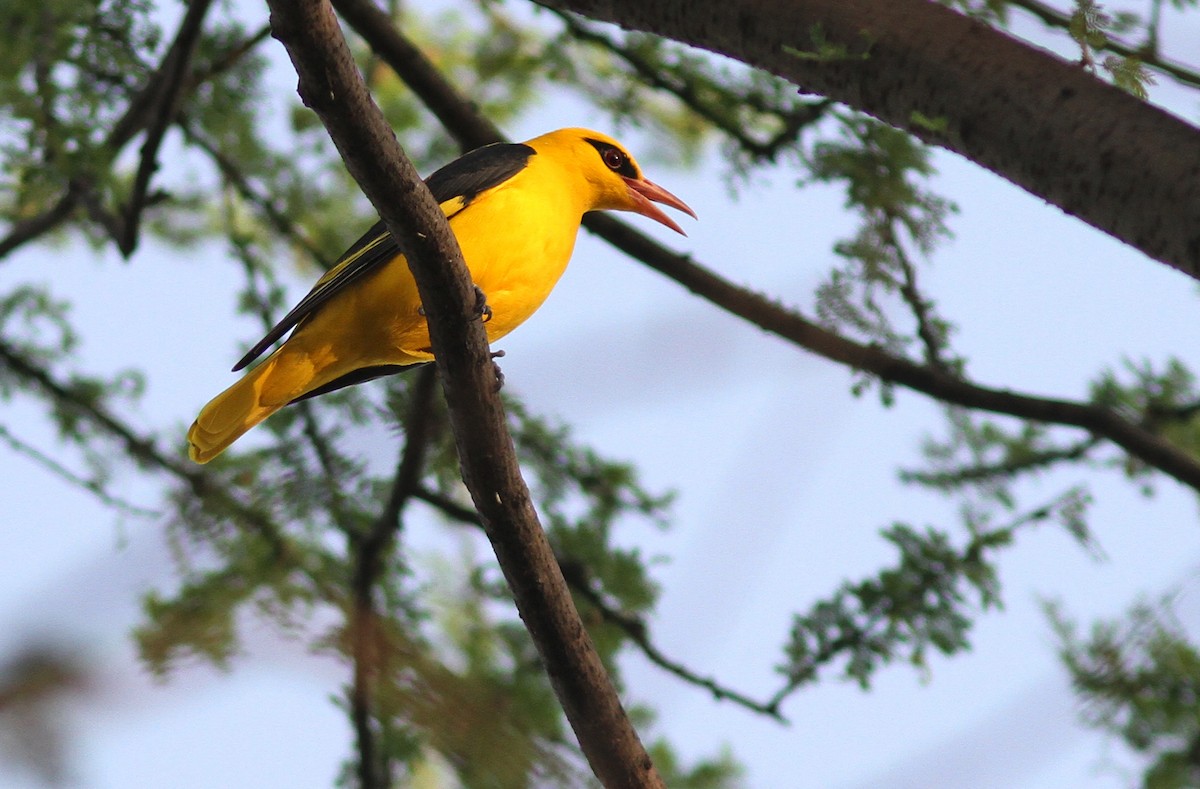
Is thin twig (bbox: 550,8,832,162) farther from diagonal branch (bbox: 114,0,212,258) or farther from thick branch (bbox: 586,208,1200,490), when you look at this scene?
diagonal branch (bbox: 114,0,212,258)

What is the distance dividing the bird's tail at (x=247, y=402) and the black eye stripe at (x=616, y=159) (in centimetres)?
178

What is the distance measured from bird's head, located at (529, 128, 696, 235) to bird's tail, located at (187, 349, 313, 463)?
1.49 m

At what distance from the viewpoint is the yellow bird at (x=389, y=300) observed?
12.8 feet

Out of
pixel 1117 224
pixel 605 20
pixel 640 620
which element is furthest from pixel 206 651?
pixel 640 620

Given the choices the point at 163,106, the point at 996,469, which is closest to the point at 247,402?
the point at 163,106

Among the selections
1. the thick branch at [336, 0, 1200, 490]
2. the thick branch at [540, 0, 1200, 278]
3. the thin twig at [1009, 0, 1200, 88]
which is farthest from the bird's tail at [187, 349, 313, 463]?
the thin twig at [1009, 0, 1200, 88]

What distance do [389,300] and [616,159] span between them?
1.67m

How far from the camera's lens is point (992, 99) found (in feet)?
7.45

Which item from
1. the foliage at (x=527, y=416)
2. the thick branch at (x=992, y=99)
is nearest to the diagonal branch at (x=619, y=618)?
the foliage at (x=527, y=416)

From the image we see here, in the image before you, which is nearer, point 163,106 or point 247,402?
point 247,402

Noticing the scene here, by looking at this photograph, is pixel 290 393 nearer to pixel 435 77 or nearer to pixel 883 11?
pixel 435 77

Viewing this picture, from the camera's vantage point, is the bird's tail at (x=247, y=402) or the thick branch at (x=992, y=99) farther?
the bird's tail at (x=247, y=402)

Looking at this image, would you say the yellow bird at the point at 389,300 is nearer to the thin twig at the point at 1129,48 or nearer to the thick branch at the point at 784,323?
the thick branch at the point at 784,323

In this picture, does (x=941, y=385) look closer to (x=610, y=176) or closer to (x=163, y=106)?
(x=610, y=176)
